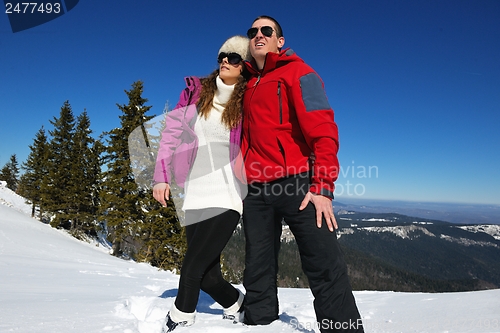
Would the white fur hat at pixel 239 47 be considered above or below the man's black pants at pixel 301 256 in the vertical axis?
above

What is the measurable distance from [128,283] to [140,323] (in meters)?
2.24

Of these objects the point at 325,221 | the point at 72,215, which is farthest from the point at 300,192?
the point at 72,215

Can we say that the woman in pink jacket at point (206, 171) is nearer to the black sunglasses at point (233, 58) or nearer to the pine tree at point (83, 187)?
the black sunglasses at point (233, 58)

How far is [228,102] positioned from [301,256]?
1.47 metres

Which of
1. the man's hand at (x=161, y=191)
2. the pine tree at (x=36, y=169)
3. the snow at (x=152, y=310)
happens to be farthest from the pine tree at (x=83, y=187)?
the man's hand at (x=161, y=191)

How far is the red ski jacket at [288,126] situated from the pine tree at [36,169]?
93.1 feet

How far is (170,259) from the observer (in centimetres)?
1473

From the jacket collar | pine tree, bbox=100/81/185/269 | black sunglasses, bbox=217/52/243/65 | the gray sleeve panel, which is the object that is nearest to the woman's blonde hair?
black sunglasses, bbox=217/52/243/65

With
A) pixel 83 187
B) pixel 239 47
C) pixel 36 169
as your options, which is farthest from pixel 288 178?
pixel 36 169

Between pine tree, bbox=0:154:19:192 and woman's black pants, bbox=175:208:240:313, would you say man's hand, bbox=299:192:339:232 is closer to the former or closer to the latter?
woman's black pants, bbox=175:208:240:313

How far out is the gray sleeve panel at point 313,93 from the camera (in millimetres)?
2146

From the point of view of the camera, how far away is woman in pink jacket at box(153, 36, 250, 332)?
2.41 metres

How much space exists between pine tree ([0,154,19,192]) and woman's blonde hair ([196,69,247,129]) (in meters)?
62.0

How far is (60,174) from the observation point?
2458 centimetres
